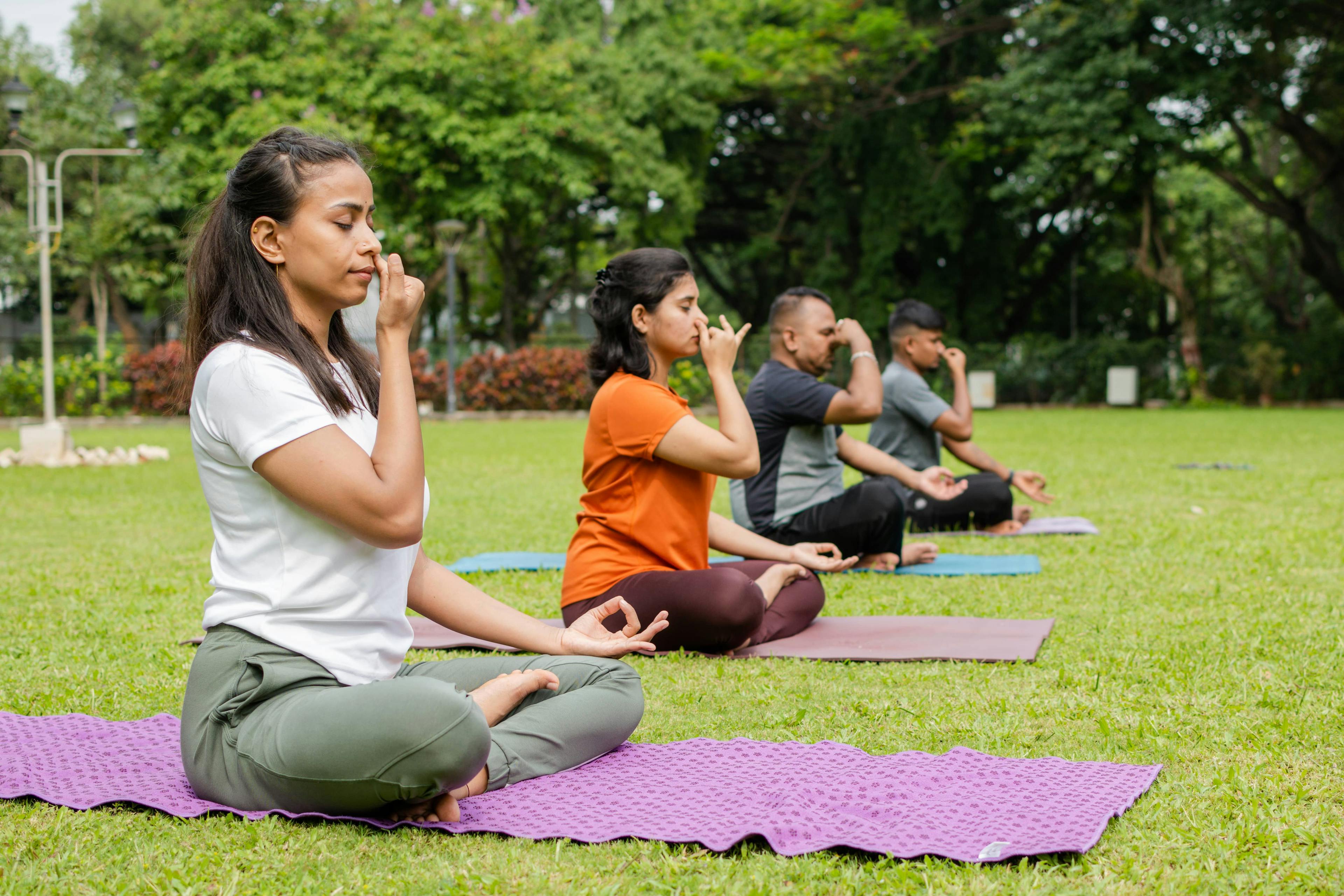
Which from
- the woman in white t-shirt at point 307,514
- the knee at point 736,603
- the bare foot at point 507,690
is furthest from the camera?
the knee at point 736,603

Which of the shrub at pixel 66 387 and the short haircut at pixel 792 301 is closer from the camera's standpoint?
the short haircut at pixel 792 301

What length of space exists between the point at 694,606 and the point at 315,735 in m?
1.89

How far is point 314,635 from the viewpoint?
8.19ft

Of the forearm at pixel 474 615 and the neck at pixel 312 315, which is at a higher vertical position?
the neck at pixel 312 315

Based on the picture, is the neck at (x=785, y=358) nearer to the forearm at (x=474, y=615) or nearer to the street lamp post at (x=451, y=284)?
the forearm at (x=474, y=615)

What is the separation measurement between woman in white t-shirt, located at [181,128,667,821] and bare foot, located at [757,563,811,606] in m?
1.93

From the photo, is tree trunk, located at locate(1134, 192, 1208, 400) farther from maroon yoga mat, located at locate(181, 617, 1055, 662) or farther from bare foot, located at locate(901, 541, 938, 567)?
maroon yoga mat, located at locate(181, 617, 1055, 662)

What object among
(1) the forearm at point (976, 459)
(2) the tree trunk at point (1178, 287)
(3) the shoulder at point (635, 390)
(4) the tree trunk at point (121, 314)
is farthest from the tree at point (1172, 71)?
(3) the shoulder at point (635, 390)

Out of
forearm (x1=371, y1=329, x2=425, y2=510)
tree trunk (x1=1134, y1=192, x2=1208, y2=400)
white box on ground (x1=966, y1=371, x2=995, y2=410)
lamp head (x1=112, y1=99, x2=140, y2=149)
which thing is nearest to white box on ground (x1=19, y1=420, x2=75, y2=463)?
lamp head (x1=112, y1=99, x2=140, y2=149)

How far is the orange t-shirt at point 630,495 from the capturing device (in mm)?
4008

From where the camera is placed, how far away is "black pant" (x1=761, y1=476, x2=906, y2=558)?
19.6 ft

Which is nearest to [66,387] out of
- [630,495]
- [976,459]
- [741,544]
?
[976,459]

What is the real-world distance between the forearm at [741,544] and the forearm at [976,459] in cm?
309

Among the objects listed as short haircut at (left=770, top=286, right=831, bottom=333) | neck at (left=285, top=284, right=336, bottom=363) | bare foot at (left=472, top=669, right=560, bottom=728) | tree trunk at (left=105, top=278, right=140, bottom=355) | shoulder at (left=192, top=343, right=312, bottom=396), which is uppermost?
tree trunk at (left=105, top=278, right=140, bottom=355)
